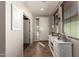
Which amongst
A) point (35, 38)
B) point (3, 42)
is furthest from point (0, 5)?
point (35, 38)

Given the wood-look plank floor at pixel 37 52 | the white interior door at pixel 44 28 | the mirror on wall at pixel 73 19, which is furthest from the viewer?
the white interior door at pixel 44 28

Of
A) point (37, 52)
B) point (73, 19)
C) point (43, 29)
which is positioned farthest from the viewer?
point (43, 29)

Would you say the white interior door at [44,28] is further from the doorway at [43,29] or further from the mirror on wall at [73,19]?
the mirror on wall at [73,19]

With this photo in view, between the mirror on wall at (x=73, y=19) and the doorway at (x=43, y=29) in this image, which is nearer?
the mirror on wall at (x=73, y=19)

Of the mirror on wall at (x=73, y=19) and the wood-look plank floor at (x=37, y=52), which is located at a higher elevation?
the mirror on wall at (x=73, y=19)

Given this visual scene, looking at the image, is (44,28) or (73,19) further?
(44,28)

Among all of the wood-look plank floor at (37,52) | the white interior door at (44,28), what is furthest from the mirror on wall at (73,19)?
the white interior door at (44,28)

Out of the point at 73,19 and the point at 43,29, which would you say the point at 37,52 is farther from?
the point at 43,29

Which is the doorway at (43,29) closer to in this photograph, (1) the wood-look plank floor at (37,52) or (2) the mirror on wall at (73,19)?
(1) the wood-look plank floor at (37,52)

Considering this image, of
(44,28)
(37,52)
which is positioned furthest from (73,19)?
(44,28)

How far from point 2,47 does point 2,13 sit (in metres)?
0.77

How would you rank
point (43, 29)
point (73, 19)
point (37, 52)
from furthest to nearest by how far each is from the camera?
point (43, 29)
point (37, 52)
point (73, 19)

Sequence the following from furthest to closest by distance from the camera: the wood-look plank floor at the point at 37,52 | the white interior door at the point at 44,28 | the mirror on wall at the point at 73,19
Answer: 1. the white interior door at the point at 44,28
2. the wood-look plank floor at the point at 37,52
3. the mirror on wall at the point at 73,19

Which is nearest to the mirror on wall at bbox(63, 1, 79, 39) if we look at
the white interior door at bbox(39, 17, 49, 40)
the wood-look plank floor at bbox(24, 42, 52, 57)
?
the wood-look plank floor at bbox(24, 42, 52, 57)
